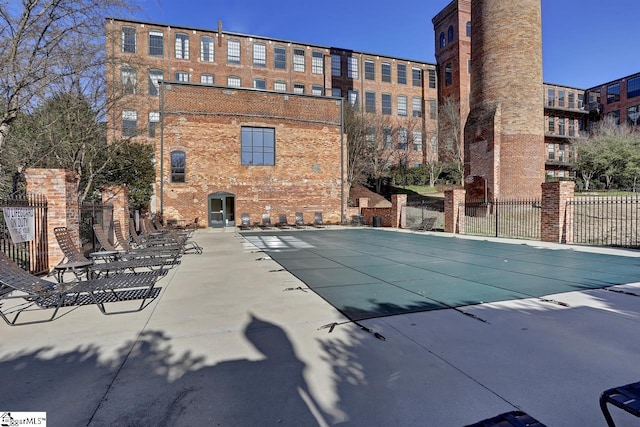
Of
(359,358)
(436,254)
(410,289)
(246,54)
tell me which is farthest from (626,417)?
(246,54)

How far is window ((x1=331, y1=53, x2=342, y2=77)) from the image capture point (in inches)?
1612

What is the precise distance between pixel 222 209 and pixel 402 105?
1146 inches

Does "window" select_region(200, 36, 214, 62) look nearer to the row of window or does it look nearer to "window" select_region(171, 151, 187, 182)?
the row of window

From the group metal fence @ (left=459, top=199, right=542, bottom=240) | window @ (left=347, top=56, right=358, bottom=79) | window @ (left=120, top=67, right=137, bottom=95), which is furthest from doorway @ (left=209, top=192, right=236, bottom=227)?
window @ (left=347, top=56, right=358, bottom=79)

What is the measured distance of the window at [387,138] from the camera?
118ft

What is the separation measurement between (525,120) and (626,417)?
65.8 feet

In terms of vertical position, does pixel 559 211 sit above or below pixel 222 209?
below

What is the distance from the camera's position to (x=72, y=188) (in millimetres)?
7797

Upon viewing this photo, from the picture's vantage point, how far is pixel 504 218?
59.9 feet

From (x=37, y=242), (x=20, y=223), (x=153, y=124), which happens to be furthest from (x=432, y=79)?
(x=20, y=223)

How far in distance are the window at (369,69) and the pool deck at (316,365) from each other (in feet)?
136

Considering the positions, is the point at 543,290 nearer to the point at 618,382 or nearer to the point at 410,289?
the point at 410,289

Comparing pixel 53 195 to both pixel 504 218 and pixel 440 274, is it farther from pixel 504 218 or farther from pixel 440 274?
pixel 504 218

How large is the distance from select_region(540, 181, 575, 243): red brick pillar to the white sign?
1444 centimetres
